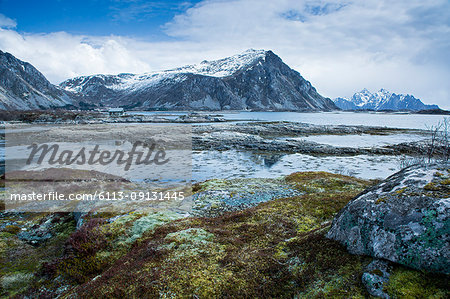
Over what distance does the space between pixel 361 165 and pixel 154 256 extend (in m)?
34.2

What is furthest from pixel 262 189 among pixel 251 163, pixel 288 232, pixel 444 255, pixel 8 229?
pixel 251 163

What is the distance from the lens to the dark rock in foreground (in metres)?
3.88

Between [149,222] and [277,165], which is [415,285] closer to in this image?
[149,222]

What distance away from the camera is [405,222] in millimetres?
4297

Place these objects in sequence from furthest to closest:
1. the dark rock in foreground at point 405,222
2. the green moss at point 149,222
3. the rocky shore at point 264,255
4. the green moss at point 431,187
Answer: the green moss at point 149,222 → the green moss at point 431,187 → the rocky shore at point 264,255 → the dark rock in foreground at point 405,222

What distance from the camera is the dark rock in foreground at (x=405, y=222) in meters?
3.88

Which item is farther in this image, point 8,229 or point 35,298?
point 8,229

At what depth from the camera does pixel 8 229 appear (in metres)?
10.5

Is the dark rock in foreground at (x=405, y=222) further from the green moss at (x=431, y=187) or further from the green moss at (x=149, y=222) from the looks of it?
the green moss at (x=149, y=222)

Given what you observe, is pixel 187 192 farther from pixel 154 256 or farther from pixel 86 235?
pixel 154 256

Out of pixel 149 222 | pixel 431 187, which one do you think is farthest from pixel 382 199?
pixel 149 222

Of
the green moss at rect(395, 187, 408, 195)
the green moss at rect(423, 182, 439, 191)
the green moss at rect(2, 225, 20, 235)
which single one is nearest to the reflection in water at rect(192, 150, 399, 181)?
the green moss at rect(2, 225, 20, 235)

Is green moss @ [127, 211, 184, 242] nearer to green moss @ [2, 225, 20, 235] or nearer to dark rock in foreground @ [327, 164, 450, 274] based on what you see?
dark rock in foreground @ [327, 164, 450, 274]

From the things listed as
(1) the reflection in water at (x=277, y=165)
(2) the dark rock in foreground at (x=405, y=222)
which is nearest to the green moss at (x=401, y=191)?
(2) the dark rock in foreground at (x=405, y=222)
